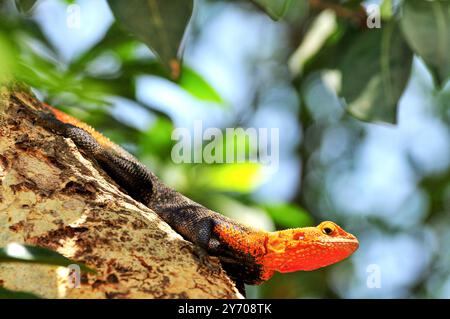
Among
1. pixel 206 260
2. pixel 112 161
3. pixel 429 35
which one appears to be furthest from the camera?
pixel 112 161

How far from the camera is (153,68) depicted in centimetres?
413

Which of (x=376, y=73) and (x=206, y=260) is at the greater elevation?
(x=376, y=73)

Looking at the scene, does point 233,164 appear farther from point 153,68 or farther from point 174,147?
point 153,68

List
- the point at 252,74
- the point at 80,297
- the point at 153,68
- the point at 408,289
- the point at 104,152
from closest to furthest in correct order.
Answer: the point at 80,297 < the point at 104,152 < the point at 153,68 < the point at 408,289 < the point at 252,74

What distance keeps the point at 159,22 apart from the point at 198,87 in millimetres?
1599

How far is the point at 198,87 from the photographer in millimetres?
3994

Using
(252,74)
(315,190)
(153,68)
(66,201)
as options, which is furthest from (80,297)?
(252,74)

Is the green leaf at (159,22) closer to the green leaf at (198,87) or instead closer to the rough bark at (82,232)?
the rough bark at (82,232)

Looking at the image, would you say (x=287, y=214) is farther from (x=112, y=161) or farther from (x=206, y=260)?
(x=206, y=260)

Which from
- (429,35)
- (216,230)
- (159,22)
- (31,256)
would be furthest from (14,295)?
(429,35)

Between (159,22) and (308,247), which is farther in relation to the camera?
(308,247)

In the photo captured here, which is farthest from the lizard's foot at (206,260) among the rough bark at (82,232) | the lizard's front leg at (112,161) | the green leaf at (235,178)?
the green leaf at (235,178)

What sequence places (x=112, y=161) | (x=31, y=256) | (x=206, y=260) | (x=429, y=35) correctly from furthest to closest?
1. (x=112, y=161)
2. (x=429, y=35)
3. (x=206, y=260)
4. (x=31, y=256)
